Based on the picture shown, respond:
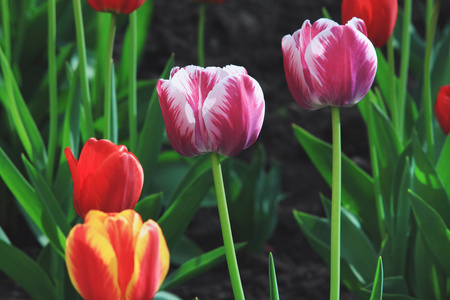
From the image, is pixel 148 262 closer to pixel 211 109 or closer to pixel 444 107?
pixel 211 109

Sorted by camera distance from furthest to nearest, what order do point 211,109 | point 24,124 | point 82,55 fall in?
point 24,124
point 82,55
point 211,109

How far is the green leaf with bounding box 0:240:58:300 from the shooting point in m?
1.16

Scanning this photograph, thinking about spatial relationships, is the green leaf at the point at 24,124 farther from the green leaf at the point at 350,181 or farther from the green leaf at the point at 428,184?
the green leaf at the point at 428,184

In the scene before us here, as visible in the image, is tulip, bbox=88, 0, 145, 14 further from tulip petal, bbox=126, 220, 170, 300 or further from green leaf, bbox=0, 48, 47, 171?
tulip petal, bbox=126, 220, 170, 300

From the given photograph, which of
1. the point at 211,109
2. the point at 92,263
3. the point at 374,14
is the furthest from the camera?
the point at 374,14

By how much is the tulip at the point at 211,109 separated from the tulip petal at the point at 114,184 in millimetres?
62

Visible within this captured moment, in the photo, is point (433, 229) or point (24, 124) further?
point (24, 124)

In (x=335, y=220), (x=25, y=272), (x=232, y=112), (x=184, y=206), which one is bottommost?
(x=25, y=272)

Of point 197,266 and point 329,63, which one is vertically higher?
point 329,63

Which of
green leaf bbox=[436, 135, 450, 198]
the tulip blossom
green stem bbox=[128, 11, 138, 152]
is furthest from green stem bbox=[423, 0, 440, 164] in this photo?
green stem bbox=[128, 11, 138, 152]

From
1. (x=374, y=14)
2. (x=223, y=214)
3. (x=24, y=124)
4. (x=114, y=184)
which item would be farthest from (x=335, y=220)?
(x=24, y=124)

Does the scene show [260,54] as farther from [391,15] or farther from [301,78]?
Answer: [301,78]

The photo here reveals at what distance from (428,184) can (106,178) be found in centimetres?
69

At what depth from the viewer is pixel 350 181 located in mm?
1433
